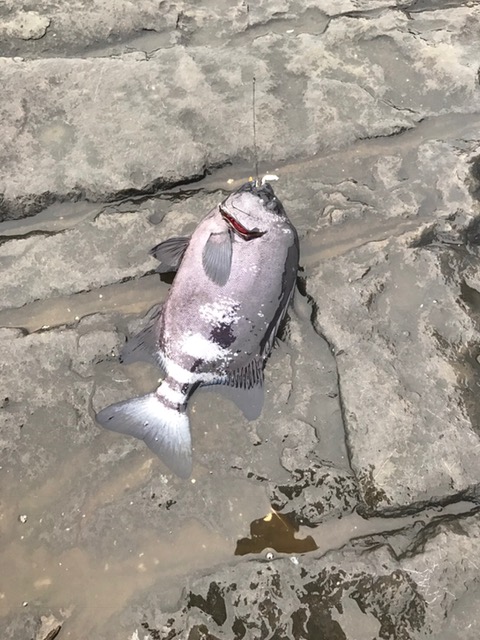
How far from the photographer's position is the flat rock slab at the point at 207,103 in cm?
414

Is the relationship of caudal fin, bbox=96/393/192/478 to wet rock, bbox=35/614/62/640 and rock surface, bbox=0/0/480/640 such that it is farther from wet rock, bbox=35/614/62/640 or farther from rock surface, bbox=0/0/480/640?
wet rock, bbox=35/614/62/640

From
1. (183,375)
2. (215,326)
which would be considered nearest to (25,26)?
(215,326)

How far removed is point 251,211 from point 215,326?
0.81 metres

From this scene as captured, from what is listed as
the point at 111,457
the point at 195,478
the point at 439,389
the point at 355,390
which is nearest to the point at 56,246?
the point at 111,457

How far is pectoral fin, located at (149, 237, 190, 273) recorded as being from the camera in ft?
12.4

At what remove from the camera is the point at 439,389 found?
3510 mm

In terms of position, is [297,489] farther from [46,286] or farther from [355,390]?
[46,286]

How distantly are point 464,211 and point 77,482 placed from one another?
3.21m

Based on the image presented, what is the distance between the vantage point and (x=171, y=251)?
3783 millimetres

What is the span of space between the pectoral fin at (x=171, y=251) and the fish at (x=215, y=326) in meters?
0.08

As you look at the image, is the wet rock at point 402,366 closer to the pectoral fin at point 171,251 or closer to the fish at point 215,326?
the fish at point 215,326

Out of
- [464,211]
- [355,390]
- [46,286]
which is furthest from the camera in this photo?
[464,211]

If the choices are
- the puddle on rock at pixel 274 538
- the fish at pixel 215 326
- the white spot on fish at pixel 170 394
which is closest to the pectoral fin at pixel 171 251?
Answer: the fish at pixel 215 326

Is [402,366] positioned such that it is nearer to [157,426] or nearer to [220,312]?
[220,312]
